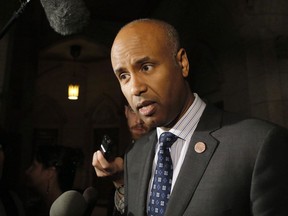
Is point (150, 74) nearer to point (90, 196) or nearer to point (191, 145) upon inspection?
point (191, 145)

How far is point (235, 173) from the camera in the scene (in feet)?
3.47

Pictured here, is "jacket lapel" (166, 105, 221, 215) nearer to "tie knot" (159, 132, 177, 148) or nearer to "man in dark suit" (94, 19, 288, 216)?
"man in dark suit" (94, 19, 288, 216)

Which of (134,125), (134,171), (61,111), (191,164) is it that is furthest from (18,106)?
(61,111)

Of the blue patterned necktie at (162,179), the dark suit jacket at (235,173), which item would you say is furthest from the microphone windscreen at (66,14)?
the dark suit jacket at (235,173)

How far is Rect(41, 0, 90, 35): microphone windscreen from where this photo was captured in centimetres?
142

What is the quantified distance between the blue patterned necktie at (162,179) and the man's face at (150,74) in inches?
3.8

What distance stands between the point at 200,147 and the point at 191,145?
0.14 ft

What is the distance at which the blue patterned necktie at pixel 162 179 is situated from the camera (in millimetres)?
1200

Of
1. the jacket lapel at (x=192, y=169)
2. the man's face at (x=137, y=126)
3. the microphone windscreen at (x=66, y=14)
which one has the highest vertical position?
the microphone windscreen at (x=66, y=14)

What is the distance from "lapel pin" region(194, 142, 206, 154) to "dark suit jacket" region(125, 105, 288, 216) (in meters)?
0.01

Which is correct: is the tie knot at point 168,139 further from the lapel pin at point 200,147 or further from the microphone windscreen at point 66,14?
the microphone windscreen at point 66,14

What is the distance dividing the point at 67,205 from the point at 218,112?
817 millimetres

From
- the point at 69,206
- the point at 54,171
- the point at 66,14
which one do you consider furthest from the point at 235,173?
the point at 54,171

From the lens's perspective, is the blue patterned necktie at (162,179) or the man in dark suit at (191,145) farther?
the blue patterned necktie at (162,179)
